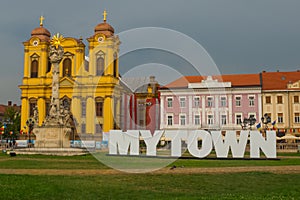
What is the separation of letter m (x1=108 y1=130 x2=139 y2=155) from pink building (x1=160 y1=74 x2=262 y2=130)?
33.7 metres

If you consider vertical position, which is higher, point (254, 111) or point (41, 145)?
point (254, 111)

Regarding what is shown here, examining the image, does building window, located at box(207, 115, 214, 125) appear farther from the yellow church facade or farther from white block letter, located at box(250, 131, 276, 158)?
white block letter, located at box(250, 131, 276, 158)

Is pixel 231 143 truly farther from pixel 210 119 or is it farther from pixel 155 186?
pixel 210 119

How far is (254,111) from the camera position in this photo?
63625mm

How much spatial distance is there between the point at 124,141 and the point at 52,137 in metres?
9.15

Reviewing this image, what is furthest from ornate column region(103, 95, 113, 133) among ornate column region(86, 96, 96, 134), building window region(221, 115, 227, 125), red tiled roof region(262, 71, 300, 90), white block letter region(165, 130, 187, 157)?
white block letter region(165, 130, 187, 157)

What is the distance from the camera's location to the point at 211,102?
6525 centimetres

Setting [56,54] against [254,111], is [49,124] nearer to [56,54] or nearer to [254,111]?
[56,54]

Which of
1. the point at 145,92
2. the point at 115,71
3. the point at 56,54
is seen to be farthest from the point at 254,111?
the point at 56,54

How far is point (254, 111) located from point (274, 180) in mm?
48824

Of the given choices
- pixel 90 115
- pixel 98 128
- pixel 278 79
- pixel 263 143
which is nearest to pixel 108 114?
pixel 98 128

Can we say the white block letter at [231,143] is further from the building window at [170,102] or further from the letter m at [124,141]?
the building window at [170,102]

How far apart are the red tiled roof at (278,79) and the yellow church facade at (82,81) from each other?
27002 millimetres

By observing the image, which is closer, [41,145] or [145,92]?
[41,145]
